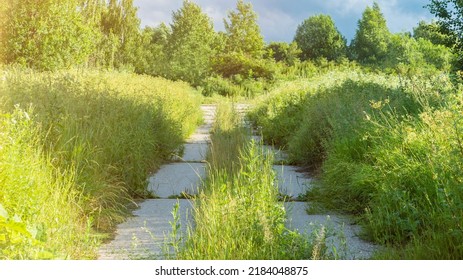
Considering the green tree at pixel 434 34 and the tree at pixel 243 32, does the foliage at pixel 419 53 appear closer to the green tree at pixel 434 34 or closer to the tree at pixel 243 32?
the green tree at pixel 434 34

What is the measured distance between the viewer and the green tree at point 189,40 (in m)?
15.7

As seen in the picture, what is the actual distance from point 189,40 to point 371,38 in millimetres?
5769

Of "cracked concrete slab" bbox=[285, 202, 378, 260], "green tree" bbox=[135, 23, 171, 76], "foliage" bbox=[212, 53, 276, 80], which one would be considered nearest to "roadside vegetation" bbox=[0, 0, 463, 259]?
"cracked concrete slab" bbox=[285, 202, 378, 260]

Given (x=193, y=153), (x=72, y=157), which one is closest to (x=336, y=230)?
(x=72, y=157)

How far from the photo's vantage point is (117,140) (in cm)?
568

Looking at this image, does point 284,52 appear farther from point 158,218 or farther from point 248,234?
point 248,234

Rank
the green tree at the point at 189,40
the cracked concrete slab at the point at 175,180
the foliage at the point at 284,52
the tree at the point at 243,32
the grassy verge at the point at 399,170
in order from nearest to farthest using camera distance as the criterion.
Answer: the grassy verge at the point at 399,170
the cracked concrete slab at the point at 175,180
the tree at the point at 243,32
the green tree at the point at 189,40
the foliage at the point at 284,52

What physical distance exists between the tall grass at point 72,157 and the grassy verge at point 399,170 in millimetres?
1861

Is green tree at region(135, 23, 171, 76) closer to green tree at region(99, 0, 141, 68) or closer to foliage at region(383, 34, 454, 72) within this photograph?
green tree at region(99, 0, 141, 68)

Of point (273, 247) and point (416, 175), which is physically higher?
point (416, 175)

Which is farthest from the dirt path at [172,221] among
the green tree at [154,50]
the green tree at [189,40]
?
the green tree at [154,50]
